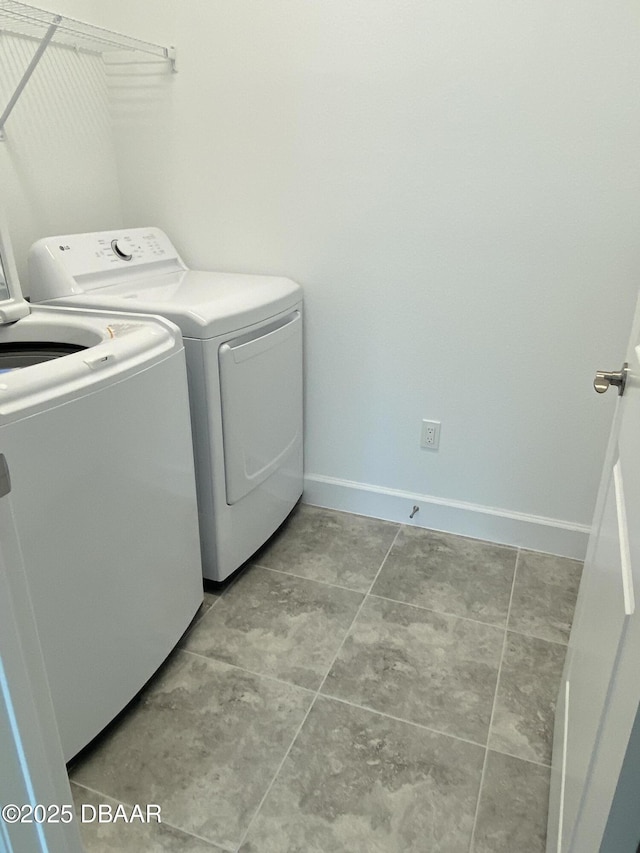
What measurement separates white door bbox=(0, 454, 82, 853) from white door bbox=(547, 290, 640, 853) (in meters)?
0.63

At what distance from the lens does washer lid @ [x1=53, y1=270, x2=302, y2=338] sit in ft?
5.15

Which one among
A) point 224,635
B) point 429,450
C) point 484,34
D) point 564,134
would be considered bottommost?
point 224,635

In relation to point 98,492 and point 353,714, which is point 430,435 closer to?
point 353,714

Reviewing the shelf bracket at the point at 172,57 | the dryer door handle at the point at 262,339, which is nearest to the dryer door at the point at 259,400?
the dryer door handle at the point at 262,339

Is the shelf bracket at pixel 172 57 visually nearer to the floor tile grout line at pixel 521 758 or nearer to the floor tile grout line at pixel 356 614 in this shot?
the floor tile grout line at pixel 356 614

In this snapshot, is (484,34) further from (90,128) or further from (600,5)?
(90,128)

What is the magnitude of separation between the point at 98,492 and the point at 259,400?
2.27ft

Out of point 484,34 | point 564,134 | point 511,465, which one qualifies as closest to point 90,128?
point 484,34

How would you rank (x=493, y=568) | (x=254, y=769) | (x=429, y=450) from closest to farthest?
(x=254, y=769) < (x=493, y=568) < (x=429, y=450)

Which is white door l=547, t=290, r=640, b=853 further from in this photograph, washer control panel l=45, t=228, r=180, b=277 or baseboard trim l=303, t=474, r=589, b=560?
washer control panel l=45, t=228, r=180, b=277

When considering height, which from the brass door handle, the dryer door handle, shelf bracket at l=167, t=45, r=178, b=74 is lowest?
the dryer door handle

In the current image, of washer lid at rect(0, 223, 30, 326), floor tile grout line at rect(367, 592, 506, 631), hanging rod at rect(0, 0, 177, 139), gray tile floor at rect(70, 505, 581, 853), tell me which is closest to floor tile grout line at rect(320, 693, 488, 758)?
gray tile floor at rect(70, 505, 581, 853)

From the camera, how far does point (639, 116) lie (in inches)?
61.7

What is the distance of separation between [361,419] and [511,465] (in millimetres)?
541
